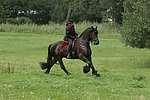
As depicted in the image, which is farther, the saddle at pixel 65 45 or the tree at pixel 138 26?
the tree at pixel 138 26

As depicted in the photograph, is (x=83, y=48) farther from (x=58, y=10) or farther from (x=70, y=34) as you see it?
(x=58, y=10)

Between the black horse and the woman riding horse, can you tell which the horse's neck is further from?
the woman riding horse

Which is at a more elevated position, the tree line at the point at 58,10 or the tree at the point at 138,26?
the tree at the point at 138,26

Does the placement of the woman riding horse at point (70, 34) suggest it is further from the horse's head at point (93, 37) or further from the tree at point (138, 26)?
the tree at point (138, 26)

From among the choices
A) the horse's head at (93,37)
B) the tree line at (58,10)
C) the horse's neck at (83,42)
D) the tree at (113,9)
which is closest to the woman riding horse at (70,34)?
the horse's neck at (83,42)

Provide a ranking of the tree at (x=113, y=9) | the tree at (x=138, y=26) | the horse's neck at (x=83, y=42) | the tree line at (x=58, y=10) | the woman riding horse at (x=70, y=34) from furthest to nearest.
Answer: the tree line at (x=58, y=10)
the tree at (x=113, y=9)
the tree at (x=138, y=26)
the horse's neck at (x=83, y=42)
the woman riding horse at (x=70, y=34)

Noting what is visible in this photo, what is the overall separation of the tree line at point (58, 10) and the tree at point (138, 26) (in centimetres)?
5839

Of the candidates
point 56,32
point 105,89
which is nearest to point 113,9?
point 56,32

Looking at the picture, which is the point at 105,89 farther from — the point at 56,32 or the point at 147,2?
the point at 56,32

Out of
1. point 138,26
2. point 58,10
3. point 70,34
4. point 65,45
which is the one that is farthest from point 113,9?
point 70,34

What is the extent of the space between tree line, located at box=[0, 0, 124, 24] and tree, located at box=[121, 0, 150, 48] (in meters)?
58.4

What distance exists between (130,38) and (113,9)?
200 ft

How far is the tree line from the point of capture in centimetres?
9231

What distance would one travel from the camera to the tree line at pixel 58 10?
92.3m
